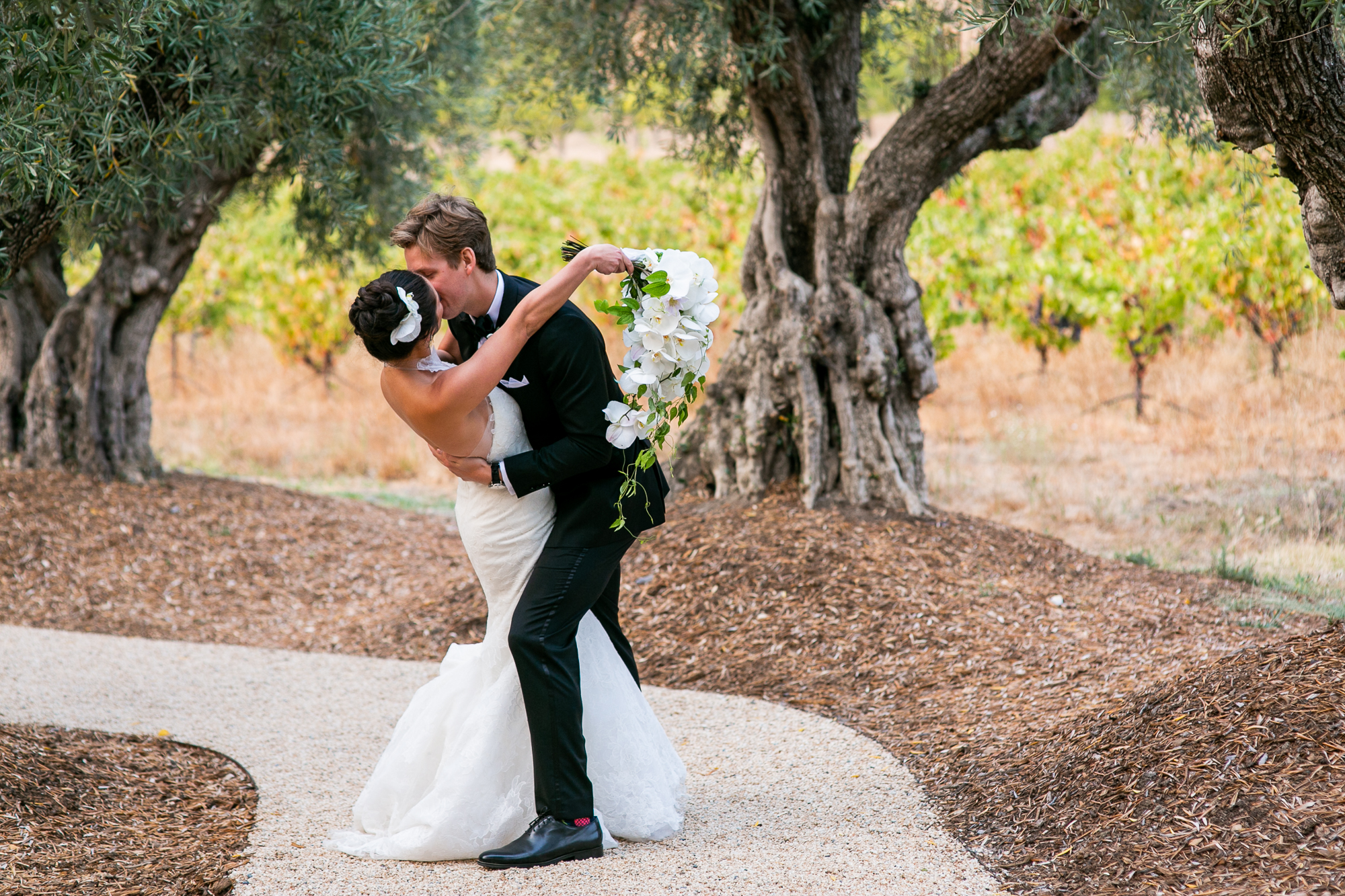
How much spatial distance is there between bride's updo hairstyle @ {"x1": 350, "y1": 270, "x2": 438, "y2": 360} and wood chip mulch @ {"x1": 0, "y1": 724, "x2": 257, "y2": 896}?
5.18 feet

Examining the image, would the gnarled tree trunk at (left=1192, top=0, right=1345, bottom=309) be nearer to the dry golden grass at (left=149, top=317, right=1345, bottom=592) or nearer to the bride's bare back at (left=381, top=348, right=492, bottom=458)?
the bride's bare back at (left=381, top=348, right=492, bottom=458)

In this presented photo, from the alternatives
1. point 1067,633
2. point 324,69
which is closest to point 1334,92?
point 1067,633

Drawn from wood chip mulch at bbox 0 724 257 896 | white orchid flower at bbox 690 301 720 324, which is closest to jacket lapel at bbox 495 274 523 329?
white orchid flower at bbox 690 301 720 324

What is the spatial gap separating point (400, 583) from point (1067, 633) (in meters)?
4.26

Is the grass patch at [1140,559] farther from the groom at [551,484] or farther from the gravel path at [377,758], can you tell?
the groom at [551,484]

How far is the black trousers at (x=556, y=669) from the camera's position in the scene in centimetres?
319

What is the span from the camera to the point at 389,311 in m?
2.96

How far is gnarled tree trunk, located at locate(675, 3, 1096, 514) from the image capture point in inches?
258

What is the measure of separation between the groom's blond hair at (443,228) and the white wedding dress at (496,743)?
1.41ft

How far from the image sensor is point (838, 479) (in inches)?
265

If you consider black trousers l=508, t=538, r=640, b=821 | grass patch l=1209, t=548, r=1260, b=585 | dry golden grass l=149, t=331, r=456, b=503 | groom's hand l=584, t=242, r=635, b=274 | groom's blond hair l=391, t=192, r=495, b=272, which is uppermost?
groom's blond hair l=391, t=192, r=495, b=272

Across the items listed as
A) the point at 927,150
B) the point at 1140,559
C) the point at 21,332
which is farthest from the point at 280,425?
the point at 1140,559

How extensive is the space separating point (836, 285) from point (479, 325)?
3730mm

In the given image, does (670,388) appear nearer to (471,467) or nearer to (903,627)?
(471,467)
